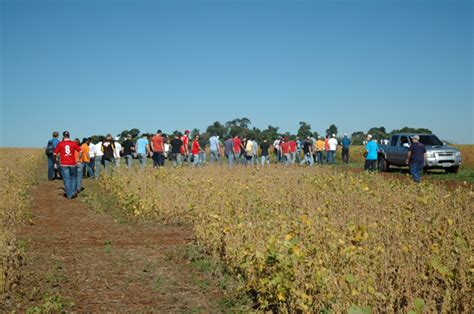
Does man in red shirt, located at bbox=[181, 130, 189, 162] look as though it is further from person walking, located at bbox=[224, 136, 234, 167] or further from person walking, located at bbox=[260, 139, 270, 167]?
person walking, located at bbox=[260, 139, 270, 167]

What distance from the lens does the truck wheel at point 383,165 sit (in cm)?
2786

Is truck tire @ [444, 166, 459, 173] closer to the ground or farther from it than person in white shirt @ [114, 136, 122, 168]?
closer to the ground

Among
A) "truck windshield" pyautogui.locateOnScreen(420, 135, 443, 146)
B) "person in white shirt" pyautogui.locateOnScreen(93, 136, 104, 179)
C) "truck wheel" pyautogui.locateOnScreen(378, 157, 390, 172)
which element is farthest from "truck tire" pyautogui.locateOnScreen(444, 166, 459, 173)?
"person in white shirt" pyautogui.locateOnScreen(93, 136, 104, 179)

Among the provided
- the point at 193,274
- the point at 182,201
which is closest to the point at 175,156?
the point at 182,201

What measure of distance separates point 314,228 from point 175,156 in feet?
62.4

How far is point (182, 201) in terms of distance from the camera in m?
12.3

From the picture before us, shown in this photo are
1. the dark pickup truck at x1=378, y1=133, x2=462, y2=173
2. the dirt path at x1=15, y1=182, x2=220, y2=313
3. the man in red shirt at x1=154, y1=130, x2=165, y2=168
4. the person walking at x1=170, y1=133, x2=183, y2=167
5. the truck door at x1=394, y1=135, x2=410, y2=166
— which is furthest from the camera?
the truck door at x1=394, y1=135, x2=410, y2=166

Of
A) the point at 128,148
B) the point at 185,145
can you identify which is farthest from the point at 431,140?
the point at 128,148

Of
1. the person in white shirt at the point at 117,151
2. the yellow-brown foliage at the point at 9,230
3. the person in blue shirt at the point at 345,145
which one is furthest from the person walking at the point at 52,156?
the person in blue shirt at the point at 345,145

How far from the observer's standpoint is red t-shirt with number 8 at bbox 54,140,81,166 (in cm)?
1620

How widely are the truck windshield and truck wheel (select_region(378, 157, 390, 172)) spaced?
2.61m

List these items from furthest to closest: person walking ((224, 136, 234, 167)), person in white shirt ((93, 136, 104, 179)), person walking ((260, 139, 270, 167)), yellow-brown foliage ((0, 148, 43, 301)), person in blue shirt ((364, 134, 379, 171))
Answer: person walking ((260, 139, 270, 167)) < person walking ((224, 136, 234, 167)) < person in white shirt ((93, 136, 104, 179)) < person in blue shirt ((364, 134, 379, 171)) < yellow-brown foliage ((0, 148, 43, 301))

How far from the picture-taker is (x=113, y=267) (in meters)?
8.03

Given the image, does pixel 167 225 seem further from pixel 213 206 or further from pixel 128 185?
pixel 128 185
